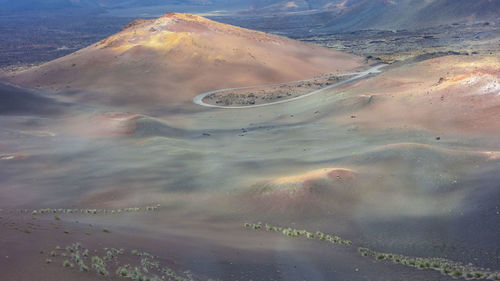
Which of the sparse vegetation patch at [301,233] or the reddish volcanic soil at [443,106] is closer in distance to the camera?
the sparse vegetation patch at [301,233]

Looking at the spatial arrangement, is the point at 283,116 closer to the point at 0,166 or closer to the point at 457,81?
the point at 457,81

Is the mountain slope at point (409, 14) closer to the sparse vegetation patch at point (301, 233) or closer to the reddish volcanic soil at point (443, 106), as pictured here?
the reddish volcanic soil at point (443, 106)

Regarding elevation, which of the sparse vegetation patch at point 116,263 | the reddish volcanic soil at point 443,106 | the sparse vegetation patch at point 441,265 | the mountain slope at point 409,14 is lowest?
the sparse vegetation patch at point 441,265

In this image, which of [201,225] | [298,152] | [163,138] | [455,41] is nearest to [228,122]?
[163,138]

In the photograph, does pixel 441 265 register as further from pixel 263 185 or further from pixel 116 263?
pixel 116 263

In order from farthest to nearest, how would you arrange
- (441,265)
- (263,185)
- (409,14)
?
(409,14) → (263,185) → (441,265)

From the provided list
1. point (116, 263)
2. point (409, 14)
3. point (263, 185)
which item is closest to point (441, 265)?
point (263, 185)

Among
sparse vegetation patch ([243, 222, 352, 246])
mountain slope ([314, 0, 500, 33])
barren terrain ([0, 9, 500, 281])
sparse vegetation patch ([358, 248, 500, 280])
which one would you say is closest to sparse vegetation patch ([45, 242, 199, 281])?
barren terrain ([0, 9, 500, 281])

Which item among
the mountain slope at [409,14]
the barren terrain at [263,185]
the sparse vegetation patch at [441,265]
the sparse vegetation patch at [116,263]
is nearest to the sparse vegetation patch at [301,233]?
the barren terrain at [263,185]

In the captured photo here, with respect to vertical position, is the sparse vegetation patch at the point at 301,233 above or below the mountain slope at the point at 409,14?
below
